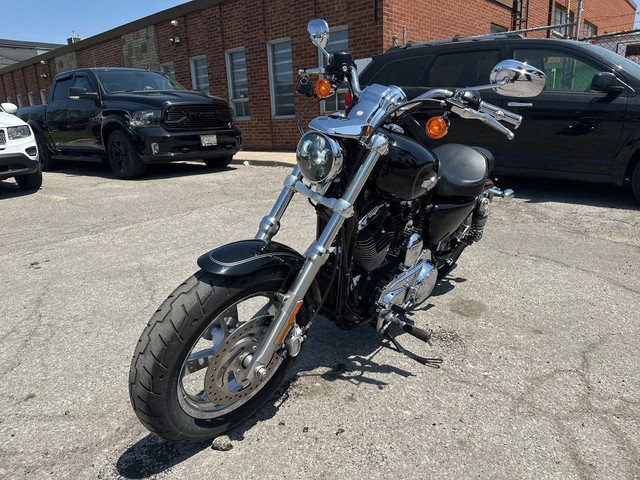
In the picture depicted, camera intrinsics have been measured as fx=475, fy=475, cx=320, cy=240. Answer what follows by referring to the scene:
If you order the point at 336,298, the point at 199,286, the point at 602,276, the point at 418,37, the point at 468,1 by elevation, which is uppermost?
the point at 468,1

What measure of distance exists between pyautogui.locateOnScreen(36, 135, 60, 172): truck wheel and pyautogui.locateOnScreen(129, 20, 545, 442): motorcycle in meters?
9.75

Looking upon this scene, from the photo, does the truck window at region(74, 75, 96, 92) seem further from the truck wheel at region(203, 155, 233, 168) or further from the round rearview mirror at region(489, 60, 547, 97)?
the round rearview mirror at region(489, 60, 547, 97)

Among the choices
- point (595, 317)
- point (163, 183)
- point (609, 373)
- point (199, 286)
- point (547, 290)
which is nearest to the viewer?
point (199, 286)

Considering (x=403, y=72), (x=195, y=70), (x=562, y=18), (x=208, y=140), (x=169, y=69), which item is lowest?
(x=208, y=140)

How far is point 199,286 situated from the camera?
71.2 inches

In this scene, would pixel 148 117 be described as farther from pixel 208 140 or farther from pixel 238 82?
pixel 238 82

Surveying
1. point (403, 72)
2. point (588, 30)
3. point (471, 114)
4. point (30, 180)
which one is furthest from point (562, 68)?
point (588, 30)

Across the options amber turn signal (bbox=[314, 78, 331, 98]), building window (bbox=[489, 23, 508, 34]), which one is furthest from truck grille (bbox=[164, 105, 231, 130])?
building window (bbox=[489, 23, 508, 34])

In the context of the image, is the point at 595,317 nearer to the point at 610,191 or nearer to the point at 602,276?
the point at 602,276

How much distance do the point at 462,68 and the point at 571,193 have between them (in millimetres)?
2186

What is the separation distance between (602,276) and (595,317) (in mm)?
797

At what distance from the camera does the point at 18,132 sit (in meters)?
7.24

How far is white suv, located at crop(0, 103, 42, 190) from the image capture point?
→ 7.03 metres

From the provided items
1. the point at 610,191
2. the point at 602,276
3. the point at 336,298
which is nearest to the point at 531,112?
the point at 610,191
